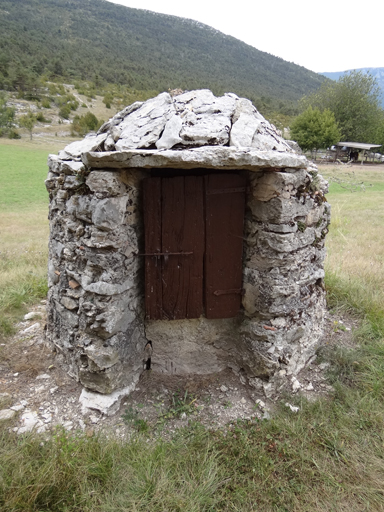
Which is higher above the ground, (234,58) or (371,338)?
(234,58)

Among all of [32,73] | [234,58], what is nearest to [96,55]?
[32,73]

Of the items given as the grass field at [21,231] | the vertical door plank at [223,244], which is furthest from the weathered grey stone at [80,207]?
the grass field at [21,231]

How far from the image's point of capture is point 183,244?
126 inches

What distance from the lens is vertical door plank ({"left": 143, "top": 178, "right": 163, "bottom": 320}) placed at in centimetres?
304

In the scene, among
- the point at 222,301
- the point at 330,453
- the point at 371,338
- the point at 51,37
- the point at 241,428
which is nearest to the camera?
the point at 330,453

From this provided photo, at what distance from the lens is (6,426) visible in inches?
115

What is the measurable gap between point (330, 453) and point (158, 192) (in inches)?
107

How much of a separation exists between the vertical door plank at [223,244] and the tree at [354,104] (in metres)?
41.4

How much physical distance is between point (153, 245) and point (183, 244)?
0.96 feet

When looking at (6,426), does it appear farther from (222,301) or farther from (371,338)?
(371,338)

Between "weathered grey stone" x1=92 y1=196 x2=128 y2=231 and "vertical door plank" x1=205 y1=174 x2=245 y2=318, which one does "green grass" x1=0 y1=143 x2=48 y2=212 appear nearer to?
"weathered grey stone" x1=92 y1=196 x2=128 y2=231

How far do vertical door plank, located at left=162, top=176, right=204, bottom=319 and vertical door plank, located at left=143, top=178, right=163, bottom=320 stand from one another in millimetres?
51

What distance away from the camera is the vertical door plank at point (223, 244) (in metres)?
3.12

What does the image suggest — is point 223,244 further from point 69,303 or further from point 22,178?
point 22,178
